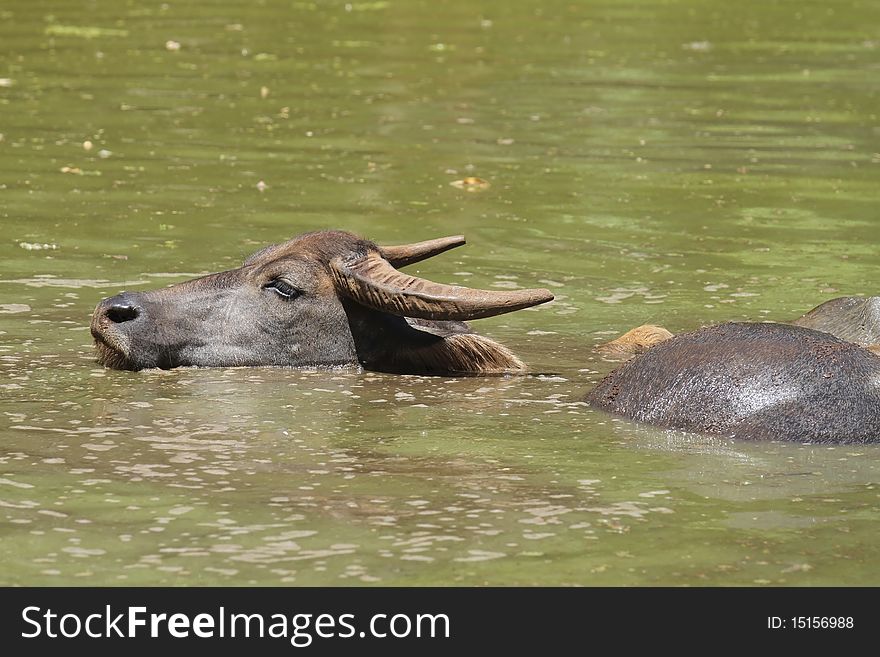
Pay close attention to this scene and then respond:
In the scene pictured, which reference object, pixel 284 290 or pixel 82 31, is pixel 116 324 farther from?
pixel 82 31

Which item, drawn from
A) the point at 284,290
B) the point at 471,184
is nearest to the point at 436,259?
the point at 471,184

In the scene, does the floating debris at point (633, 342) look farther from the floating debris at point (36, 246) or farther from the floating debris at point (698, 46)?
the floating debris at point (698, 46)

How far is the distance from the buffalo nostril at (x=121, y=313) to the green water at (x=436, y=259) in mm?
277

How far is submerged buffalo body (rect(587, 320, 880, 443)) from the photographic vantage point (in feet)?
28.0

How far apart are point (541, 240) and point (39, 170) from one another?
451 centimetres

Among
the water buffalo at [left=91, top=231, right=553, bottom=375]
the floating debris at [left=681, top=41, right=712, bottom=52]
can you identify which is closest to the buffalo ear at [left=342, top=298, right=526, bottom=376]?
the water buffalo at [left=91, top=231, right=553, bottom=375]

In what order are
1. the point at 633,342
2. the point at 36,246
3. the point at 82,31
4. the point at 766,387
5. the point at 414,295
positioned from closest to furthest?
the point at 766,387
the point at 414,295
the point at 633,342
the point at 36,246
the point at 82,31

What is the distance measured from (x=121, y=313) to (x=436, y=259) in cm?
379

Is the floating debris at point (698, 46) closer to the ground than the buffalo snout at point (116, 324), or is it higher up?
higher up

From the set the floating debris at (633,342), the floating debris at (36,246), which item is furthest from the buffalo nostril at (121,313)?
the floating debris at (36,246)

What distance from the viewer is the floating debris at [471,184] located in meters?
16.0

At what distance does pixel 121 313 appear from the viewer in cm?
1005

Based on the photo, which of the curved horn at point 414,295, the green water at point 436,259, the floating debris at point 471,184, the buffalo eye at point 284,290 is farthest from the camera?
the floating debris at point 471,184

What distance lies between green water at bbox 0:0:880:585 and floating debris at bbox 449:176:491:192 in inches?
5.7
